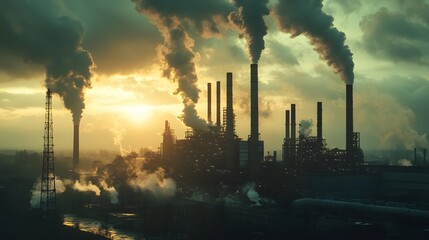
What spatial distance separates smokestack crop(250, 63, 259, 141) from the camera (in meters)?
50.0

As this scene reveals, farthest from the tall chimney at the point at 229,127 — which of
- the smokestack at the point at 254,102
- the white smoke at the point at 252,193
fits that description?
the smokestack at the point at 254,102

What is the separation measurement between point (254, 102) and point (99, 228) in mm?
19239

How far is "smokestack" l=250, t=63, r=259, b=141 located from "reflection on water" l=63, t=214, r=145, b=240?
55.4ft

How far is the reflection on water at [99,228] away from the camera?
1375 inches

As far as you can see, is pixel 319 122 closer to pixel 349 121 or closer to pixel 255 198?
pixel 349 121

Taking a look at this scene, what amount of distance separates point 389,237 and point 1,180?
46.9m

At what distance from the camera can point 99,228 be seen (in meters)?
38.3

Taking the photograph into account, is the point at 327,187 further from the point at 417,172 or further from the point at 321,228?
the point at 321,228

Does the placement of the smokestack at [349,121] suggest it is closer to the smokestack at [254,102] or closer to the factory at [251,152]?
the factory at [251,152]

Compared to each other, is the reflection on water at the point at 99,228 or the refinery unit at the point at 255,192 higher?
the refinery unit at the point at 255,192

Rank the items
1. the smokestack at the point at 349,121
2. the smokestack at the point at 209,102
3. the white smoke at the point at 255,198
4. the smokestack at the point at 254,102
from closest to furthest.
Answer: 1. the white smoke at the point at 255,198
2. the smokestack at the point at 254,102
3. the smokestack at the point at 349,121
4. the smokestack at the point at 209,102

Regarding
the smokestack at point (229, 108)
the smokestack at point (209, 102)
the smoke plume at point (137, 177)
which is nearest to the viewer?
the smoke plume at point (137, 177)

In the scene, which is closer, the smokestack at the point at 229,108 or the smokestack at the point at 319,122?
the smokestack at the point at 229,108

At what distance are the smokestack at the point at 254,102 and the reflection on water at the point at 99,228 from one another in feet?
55.4
